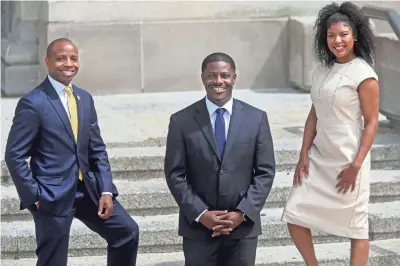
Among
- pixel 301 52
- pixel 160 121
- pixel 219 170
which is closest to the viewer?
pixel 219 170

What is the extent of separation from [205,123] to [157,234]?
170cm

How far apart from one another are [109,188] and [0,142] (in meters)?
2.63

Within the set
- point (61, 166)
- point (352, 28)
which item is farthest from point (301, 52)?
point (61, 166)

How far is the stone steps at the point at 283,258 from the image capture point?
21.5 ft

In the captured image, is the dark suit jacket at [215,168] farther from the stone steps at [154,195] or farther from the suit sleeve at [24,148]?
the stone steps at [154,195]

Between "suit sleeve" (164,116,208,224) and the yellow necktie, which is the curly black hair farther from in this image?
the yellow necktie

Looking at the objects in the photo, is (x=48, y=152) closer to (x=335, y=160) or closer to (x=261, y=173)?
(x=261, y=173)

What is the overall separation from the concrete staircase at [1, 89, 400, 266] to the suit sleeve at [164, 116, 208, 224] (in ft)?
4.76

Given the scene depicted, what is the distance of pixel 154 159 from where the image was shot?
739 centimetres

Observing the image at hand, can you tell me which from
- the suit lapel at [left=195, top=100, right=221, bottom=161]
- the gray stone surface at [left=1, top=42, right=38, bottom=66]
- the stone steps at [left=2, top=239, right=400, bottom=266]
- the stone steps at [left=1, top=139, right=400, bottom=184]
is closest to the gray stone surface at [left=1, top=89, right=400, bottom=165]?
the stone steps at [left=1, top=139, right=400, bottom=184]

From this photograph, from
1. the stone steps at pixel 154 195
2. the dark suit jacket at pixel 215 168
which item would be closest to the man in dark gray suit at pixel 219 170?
the dark suit jacket at pixel 215 168

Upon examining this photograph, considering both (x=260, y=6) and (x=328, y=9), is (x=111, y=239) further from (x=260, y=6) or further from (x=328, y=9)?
(x=260, y=6)

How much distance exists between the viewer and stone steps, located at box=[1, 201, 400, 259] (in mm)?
6629

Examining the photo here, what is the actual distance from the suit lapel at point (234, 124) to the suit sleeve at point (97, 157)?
668 millimetres
